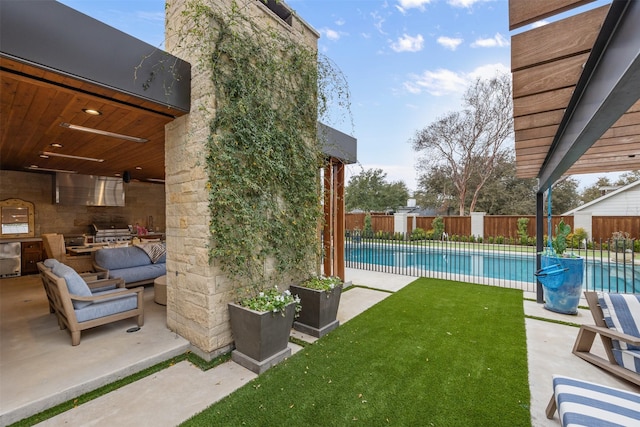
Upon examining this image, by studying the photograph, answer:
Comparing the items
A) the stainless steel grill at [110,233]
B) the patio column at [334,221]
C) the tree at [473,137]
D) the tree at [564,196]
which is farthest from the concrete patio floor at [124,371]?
the tree at [564,196]

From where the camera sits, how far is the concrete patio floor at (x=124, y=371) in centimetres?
218

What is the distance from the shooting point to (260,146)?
3.23m

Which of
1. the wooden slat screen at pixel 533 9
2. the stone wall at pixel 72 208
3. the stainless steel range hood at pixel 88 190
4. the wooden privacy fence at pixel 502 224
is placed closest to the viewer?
the wooden slat screen at pixel 533 9

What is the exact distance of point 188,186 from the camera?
3.16 m

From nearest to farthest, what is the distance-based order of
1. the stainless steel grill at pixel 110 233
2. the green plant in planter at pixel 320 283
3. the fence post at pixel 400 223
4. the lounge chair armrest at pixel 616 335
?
the lounge chair armrest at pixel 616 335 → the green plant in planter at pixel 320 283 → the stainless steel grill at pixel 110 233 → the fence post at pixel 400 223

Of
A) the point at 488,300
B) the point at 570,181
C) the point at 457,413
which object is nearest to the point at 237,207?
the point at 457,413

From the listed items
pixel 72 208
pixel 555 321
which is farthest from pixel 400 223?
pixel 72 208

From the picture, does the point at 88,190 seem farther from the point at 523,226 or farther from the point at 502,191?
the point at 502,191

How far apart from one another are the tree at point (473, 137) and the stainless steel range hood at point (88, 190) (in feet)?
61.3

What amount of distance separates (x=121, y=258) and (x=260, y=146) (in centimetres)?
443

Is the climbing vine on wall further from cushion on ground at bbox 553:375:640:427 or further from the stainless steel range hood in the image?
the stainless steel range hood

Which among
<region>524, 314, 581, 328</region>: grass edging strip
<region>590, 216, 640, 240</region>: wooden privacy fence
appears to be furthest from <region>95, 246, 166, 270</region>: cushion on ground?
<region>590, 216, 640, 240</region>: wooden privacy fence

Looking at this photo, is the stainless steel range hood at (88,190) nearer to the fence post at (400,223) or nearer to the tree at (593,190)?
the fence post at (400,223)

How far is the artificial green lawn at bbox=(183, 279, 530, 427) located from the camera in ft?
7.15
